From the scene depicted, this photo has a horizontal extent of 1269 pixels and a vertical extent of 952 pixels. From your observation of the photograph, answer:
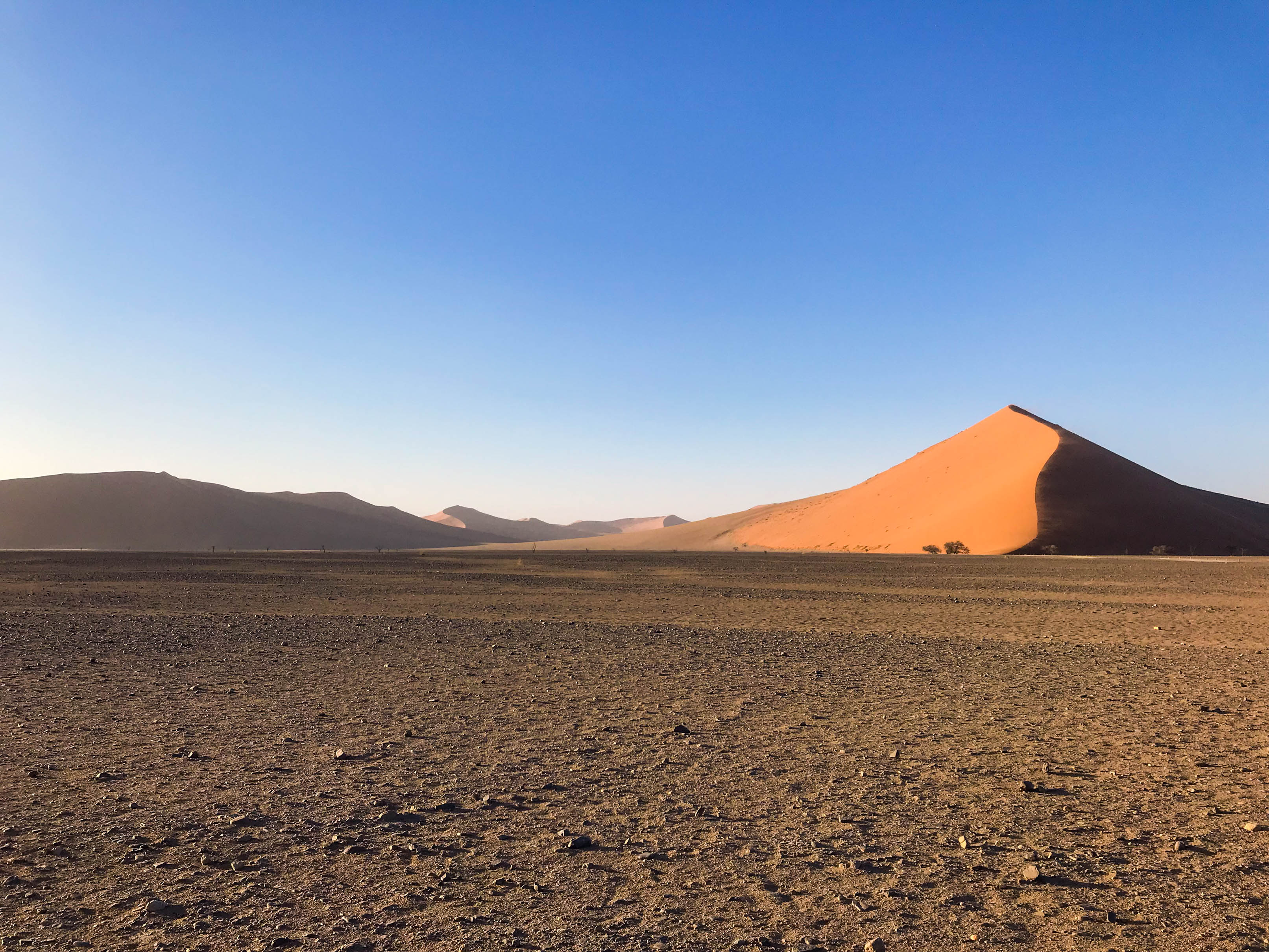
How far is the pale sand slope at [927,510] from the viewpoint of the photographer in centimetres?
5606

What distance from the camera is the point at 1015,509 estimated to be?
5509cm

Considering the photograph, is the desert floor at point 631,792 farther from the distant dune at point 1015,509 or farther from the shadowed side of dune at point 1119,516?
the distant dune at point 1015,509

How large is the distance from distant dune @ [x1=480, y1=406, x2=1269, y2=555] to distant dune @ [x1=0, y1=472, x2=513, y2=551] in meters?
29.0

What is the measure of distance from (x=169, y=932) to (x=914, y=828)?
3.59 metres

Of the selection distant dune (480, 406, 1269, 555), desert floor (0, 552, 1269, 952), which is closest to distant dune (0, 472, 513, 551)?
distant dune (480, 406, 1269, 555)

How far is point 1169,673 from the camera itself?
9.34 metres

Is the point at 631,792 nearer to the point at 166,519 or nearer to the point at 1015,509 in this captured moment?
the point at 1015,509

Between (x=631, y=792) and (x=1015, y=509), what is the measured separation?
5625 cm

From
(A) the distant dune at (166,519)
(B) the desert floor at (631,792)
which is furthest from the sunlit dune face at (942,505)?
(A) the distant dune at (166,519)

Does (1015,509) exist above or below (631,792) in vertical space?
above

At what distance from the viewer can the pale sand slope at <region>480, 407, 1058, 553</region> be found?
5606 centimetres

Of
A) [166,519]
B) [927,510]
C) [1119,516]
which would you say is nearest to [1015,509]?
[1119,516]

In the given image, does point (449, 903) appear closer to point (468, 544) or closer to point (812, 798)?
point (812, 798)

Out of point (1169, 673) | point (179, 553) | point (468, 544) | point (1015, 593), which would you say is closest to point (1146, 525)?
point (1015, 593)
